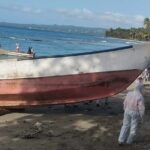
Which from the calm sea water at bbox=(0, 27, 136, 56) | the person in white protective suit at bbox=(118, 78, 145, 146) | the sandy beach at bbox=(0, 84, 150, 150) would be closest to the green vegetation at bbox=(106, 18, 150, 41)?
the calm sea water at bbox=(0, 27, 136, 56)

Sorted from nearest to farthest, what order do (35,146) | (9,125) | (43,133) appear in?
(35,146) → (43,133) → (9,125)

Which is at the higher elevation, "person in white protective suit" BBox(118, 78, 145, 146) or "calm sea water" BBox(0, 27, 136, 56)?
"person in white protective suit" BBox(118, 78, 145, 146)

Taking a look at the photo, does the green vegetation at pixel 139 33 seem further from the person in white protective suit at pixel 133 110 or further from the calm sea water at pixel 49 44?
the person in white protective suit at pixel 133 110

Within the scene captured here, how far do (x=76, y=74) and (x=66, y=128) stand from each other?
97.9 inches

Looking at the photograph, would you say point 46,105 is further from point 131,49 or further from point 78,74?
point 131,49

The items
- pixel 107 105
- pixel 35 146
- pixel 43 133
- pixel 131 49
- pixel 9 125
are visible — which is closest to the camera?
pixel 35 146

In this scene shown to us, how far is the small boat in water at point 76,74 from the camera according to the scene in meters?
14.4

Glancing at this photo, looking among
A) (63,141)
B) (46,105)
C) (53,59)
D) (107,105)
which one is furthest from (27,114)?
(63,141)

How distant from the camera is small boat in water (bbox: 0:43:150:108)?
14.4 m

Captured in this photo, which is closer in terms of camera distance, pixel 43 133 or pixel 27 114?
pixel 43 133

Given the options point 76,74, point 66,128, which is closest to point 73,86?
point 76,74

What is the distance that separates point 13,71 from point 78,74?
6.22 feet

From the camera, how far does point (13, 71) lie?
14.7m

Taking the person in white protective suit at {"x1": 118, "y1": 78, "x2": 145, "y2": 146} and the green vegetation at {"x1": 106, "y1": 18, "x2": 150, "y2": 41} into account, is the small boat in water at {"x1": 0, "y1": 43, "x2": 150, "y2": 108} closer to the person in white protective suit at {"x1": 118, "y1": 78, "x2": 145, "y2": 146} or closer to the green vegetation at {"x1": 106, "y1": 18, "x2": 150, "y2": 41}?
the person in white protective suit at {"x1": 118, "y1": 78, "x2": 145, "y2": 146}
